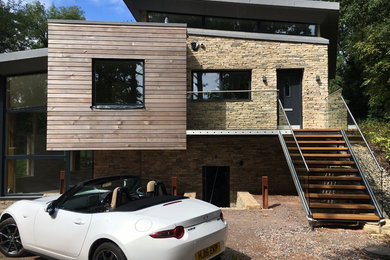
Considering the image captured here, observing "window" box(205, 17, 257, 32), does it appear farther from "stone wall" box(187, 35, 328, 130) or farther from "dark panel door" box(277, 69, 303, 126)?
"dark panel door" box(277, 69, 303, 126)

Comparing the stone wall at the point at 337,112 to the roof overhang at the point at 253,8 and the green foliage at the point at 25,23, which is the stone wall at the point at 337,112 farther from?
the green foliage at the point at 25,23

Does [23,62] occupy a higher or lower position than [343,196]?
higher

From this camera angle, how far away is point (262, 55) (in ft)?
37.3

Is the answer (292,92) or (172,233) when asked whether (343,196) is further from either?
(292,92)

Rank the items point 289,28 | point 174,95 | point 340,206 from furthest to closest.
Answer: point 289,28 < point 174,95 < point 340,206

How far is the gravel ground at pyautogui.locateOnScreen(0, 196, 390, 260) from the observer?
4.82 m

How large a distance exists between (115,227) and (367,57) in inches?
533

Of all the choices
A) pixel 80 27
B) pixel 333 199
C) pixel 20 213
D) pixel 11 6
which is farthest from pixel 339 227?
pixel 11 6

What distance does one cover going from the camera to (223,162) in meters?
12.0

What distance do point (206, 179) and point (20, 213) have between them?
27.0ft

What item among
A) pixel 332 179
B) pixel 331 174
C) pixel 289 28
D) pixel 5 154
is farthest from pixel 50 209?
pixel 289 28

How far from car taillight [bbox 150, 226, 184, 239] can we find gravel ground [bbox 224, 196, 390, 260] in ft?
5.20

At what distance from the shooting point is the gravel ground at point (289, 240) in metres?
4.84

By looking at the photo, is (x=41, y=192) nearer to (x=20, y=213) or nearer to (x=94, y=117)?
(x=94, y=117)
